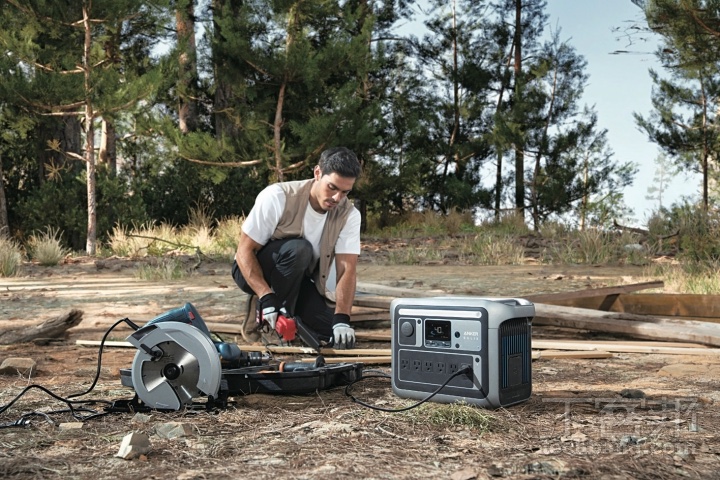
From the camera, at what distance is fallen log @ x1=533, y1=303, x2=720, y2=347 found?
17.3ft

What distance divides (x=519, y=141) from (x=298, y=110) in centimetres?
672

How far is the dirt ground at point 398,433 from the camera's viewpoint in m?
2.50

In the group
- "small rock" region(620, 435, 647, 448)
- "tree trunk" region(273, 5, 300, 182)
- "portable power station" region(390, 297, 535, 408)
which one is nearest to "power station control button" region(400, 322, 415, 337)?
"portable power station" region(390, 297, 535, 408)

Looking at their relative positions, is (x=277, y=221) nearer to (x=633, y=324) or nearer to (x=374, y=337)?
(x=374, y=337)

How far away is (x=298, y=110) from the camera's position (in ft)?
61.6

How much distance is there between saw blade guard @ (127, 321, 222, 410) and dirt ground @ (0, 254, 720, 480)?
0.30 feet

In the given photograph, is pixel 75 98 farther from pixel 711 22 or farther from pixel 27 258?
pixel 711 22

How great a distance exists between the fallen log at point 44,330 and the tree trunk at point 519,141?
16.5 metres

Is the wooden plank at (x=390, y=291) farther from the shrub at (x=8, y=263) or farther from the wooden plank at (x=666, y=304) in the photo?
the shrub at (x=8, y=263)

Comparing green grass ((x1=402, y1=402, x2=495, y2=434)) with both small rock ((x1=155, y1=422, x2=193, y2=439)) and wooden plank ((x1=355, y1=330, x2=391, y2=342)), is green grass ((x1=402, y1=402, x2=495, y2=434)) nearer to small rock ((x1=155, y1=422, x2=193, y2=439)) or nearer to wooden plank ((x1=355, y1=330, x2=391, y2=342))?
small rock ((x1=155, y1=422, x2=193, y2=439))

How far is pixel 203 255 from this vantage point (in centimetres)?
1246

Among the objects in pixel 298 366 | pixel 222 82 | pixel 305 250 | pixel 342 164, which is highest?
pixel 222 82

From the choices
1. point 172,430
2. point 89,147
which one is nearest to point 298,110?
point 89,147

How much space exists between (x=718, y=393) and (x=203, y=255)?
31.8ft
